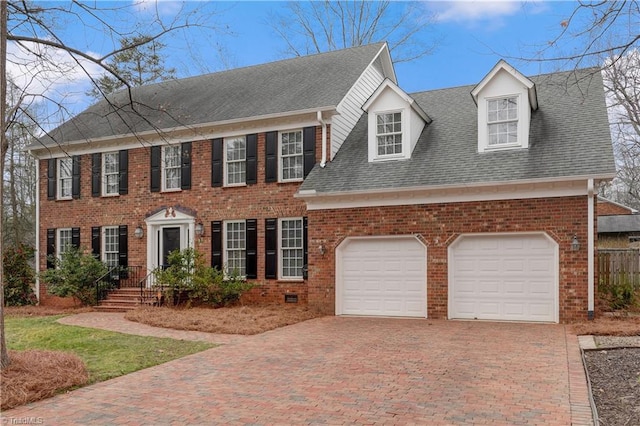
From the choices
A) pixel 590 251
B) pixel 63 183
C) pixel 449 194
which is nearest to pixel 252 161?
pixel 449 194

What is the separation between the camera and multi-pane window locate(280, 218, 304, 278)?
1539 centimetres

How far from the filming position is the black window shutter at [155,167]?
17.6m

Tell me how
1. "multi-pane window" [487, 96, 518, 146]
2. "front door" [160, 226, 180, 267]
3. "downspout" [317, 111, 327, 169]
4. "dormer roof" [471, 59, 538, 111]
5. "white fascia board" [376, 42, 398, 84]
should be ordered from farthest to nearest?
1. "white fascia board" [376, 42, 398, 84]
2. "front door" [160, 226, 180, 267]
3. "downspout" [317, 111, 327, 169]
4. "multi-pane window" [487, 96, 518, 146]
5. "dormer roof" [471, 59, 538, 111]

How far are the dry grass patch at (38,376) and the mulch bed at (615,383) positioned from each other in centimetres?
612

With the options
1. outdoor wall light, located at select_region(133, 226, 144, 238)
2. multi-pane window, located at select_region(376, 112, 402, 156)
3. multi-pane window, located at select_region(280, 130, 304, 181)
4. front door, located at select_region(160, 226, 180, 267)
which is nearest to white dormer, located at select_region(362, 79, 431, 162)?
multi-pane window, located at select_region(376, 112, 402, 156)

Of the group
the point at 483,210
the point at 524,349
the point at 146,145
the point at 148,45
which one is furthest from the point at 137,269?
the point at 524,349

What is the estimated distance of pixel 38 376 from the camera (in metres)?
6.70

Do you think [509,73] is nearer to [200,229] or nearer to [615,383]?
[615,383]

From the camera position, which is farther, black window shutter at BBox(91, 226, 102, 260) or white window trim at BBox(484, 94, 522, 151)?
black window shutter at BBox(91, 226, 102, 260)

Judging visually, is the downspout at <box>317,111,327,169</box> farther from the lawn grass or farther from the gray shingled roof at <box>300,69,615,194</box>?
the lawn grass

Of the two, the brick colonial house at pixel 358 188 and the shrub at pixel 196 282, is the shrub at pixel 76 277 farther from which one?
the shrub at pixel 196 282

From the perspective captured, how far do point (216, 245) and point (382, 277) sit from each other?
5582 mm

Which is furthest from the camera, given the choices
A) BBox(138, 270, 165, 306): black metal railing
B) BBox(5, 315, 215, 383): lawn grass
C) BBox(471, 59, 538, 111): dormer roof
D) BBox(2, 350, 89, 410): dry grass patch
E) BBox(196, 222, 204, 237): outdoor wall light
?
BBox(196, 222, 204, 237): outdoor wall light

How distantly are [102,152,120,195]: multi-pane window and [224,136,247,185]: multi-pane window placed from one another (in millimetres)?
4512
